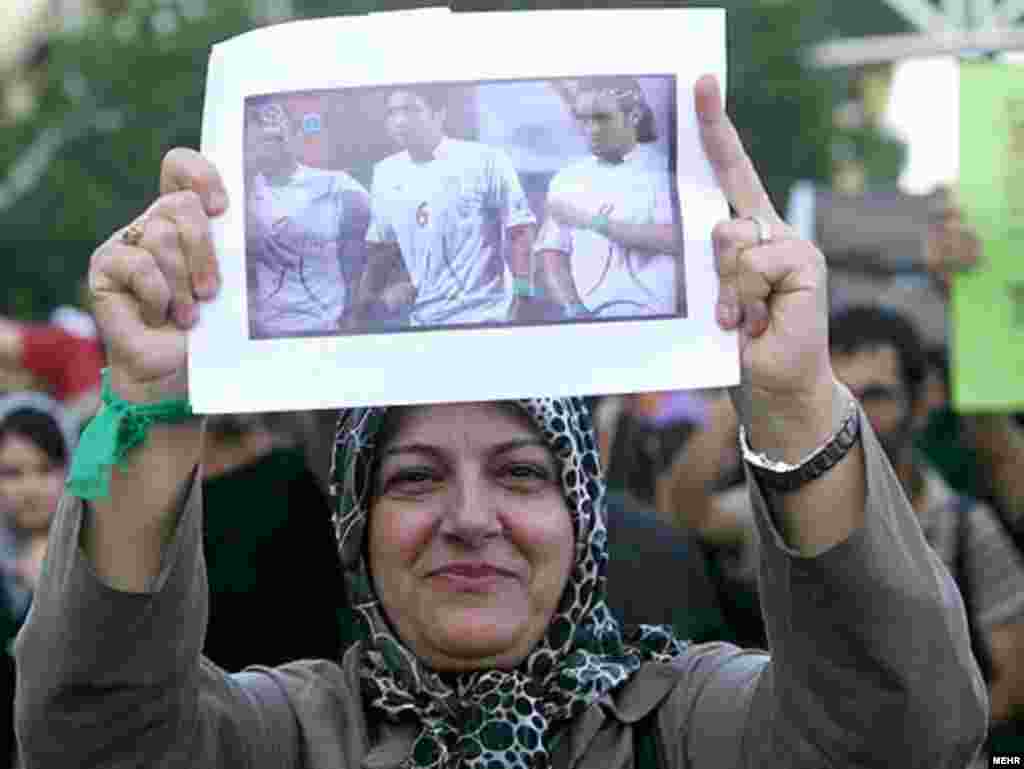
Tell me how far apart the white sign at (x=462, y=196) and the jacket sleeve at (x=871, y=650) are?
28 cm

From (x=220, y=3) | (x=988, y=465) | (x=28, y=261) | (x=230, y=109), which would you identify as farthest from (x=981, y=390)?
(x=220, y=3)

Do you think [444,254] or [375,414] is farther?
[375,414]

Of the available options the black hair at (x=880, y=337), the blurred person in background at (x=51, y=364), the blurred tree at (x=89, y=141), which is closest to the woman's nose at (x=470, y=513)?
the black hair at (x=880, y=337)

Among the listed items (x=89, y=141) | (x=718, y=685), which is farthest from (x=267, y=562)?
(x=89, y=141)

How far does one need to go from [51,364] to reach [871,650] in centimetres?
553

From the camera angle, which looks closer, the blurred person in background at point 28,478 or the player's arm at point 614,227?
the player's arm at point 614,227

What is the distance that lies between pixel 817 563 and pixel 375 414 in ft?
2.12

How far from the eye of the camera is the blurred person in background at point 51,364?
25.2 ft

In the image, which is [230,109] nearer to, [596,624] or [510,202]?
[510,202]

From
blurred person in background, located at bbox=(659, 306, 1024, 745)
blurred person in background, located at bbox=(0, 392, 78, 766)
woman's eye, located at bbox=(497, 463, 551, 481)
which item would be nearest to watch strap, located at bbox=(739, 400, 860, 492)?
woman's eye, located at bbox=(497, 463, 551, 481)

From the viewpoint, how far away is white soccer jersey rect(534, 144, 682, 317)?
265cm

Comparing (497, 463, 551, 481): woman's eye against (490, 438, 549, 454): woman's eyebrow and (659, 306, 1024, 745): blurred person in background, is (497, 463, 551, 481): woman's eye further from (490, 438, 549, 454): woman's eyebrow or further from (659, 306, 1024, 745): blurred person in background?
(659, 306, 1024, 745): blurred person in background

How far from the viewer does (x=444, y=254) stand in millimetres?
2639

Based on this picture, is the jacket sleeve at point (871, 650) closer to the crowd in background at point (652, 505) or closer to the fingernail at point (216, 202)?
the fingernail at point (216, 202)
